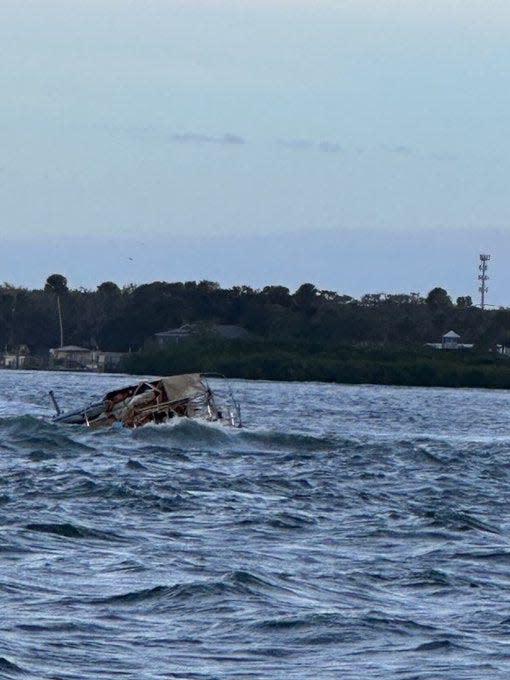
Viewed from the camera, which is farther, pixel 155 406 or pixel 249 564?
pixel 155 406

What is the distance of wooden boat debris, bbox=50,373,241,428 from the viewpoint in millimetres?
57094

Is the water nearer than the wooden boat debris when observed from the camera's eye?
Yes

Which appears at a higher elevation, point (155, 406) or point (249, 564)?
point (155, 406)

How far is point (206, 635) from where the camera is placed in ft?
59.5

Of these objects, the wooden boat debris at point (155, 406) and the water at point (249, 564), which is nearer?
the water at point (249, 564)

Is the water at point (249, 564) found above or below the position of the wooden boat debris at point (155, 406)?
below

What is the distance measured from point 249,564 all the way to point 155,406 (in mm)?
34191

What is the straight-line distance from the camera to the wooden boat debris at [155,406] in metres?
57.1

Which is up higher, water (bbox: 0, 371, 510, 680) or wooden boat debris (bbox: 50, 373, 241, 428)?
wooden boat debris (bbox: 50, 373, 241, 428)

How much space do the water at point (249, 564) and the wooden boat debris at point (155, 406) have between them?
8.10m

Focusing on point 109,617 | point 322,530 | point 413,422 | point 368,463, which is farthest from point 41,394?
point 109,617

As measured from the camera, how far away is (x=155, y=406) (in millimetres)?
57188

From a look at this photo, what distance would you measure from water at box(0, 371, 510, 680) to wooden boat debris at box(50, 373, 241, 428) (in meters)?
8.10

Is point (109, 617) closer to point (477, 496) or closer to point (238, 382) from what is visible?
point (477, 496)
